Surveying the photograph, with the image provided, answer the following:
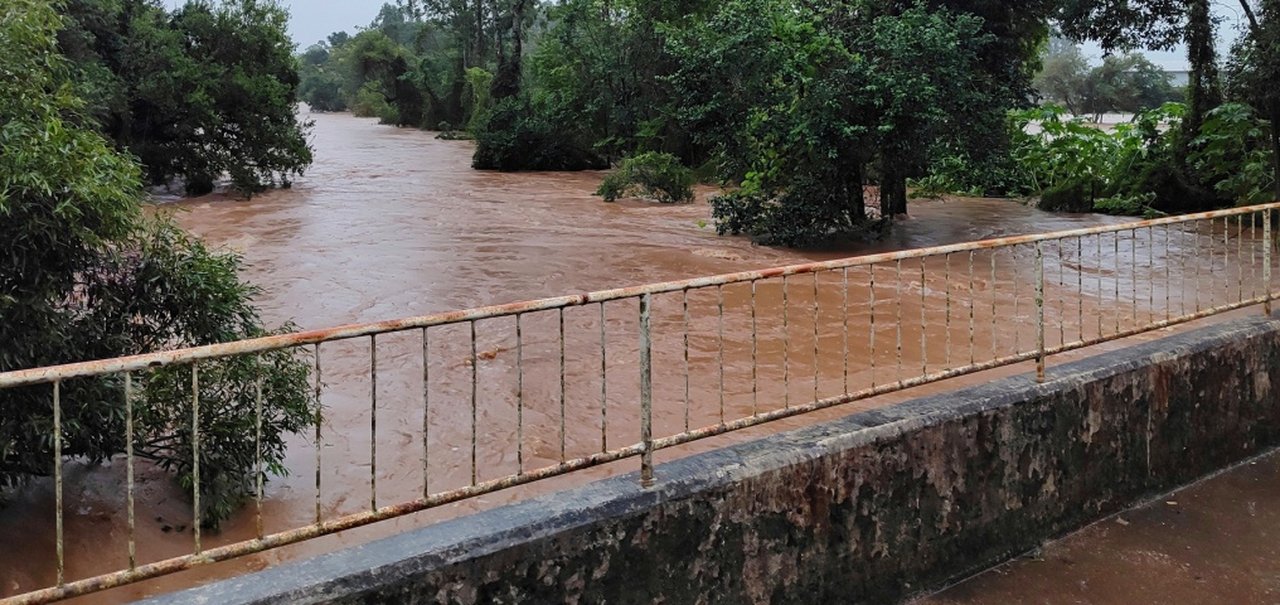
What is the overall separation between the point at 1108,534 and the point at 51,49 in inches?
205

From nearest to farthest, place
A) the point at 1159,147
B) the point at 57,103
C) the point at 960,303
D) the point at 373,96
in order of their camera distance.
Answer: the point at 57,103 < the point at 960,303 < the point at 1159,147 < the point at 373,96

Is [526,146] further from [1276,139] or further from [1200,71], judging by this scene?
[1276,139]

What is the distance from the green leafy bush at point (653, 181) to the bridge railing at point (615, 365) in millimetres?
8131

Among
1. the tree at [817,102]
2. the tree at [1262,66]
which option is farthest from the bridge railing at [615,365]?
the tree at [1262,66]

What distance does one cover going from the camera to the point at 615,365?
7.68m

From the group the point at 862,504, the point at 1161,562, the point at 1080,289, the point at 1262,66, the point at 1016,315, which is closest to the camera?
the point at 862,504

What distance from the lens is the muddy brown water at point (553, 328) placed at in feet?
15.8

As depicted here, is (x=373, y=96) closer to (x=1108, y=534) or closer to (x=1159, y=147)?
(x=1159, y=147)

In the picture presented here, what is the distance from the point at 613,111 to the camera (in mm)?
27797

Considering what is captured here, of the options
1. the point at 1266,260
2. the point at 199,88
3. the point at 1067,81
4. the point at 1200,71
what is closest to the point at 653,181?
the point at 199,88

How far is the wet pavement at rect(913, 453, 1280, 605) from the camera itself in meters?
4.07

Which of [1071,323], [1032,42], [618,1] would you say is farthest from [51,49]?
[618,1]

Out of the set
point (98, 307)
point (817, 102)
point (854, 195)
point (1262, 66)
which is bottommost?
point (98, 307)

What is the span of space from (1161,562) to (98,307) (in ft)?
15.6
